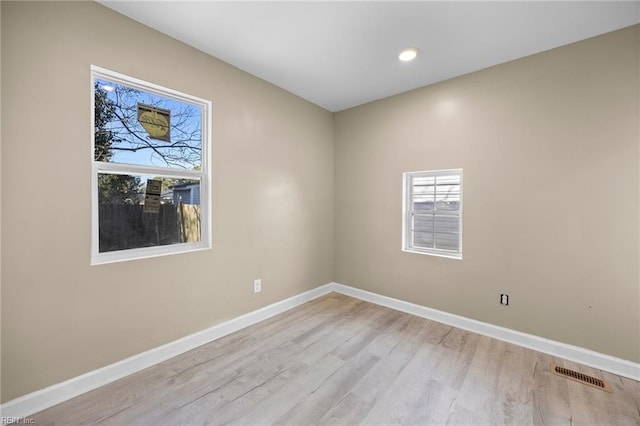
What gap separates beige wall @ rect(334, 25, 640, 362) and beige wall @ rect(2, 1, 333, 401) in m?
1.84

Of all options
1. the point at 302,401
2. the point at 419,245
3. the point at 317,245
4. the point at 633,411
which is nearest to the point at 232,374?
the point at 302,401

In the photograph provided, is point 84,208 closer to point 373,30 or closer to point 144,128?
point 144,128

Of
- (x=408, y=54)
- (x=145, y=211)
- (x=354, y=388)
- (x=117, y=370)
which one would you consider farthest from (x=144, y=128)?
(x=354, y=388)

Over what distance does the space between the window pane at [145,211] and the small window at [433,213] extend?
2391 mm

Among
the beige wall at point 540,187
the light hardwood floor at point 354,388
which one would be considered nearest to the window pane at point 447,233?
the beige wall at point 540,187

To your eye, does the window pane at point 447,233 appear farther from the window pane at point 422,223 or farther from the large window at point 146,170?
the large window at point 146,170

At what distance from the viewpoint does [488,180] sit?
264 cm

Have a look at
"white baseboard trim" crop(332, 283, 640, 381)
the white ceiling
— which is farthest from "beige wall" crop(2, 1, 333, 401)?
"white baseboard trim" crop(332, 283, 640, 381)

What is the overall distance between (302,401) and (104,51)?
2.79m

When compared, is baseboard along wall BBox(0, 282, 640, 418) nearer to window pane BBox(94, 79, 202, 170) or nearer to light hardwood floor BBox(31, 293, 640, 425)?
light hardwood floor BBox(31, 293, 640, 425)

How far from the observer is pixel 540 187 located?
238 cm

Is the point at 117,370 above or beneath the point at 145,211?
beneath

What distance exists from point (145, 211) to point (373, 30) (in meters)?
2.34

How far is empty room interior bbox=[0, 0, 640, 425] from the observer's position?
1.67 meters
